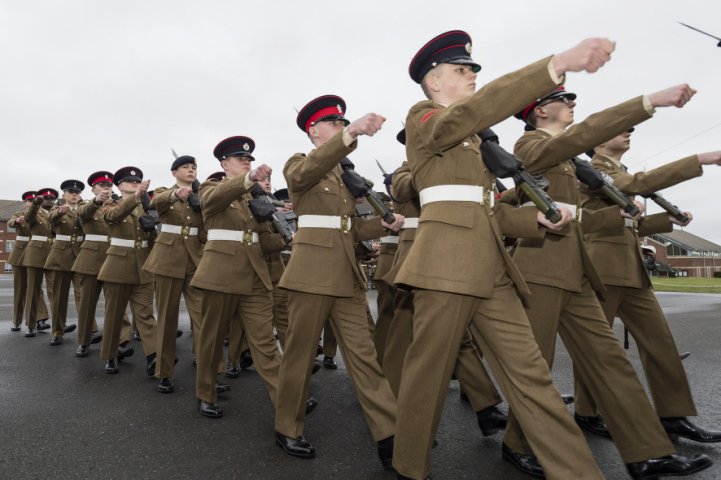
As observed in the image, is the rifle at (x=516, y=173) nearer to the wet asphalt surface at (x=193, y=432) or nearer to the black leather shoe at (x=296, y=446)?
the wet asphalt surface at (x=193, y=432)

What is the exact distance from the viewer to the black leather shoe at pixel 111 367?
17.7 ft

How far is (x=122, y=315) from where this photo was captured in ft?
18.4

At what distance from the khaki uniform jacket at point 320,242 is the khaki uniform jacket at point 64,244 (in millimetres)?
5527

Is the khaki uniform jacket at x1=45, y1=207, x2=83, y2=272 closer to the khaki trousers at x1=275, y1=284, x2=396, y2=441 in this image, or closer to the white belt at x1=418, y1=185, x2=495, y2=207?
the khaki trousers at x1=275, y1=284, x2=396, y2=441

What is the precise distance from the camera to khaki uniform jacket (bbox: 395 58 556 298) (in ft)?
7.40

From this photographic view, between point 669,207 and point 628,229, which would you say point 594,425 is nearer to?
point 628,229

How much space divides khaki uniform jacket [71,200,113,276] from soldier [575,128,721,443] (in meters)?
A: 5.50

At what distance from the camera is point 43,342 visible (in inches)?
287

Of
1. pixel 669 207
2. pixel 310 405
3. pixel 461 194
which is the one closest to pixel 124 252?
pixel 310 405

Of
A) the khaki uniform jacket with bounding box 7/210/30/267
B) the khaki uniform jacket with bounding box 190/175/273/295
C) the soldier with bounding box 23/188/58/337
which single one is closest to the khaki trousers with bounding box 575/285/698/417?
the khaki uniform jacket with bounding box 190/175/273/295

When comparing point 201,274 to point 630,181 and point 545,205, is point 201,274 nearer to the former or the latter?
point 545,205

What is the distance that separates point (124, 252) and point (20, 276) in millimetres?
4249

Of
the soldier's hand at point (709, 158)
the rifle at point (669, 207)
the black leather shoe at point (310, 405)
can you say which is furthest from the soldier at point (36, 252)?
the soldier's hand at point (709, 158)

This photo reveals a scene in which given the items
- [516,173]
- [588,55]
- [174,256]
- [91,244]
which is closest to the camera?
[588,55]
